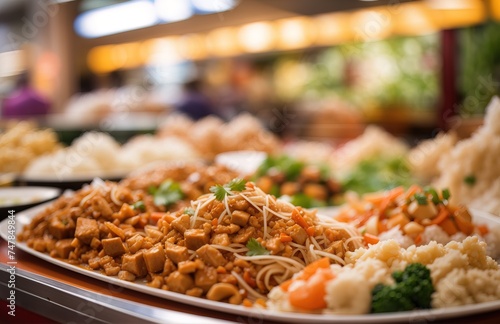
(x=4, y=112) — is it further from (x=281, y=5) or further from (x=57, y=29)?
(x=281, y=5)

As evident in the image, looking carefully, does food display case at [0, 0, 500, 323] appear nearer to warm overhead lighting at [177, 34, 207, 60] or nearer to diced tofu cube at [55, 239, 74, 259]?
diced tofu cube at [55, 239, 74, 259]

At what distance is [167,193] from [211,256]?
1.03 meters

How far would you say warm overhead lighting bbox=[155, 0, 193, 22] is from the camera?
997cm

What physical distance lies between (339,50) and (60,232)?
24.3 ft

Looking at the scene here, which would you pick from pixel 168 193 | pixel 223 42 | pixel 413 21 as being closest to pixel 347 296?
pixel 168 193

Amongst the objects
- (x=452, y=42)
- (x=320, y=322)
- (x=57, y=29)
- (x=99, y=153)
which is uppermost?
(x=57, y=29)

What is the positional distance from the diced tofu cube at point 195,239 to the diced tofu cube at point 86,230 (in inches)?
20.1

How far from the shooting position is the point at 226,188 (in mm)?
2096

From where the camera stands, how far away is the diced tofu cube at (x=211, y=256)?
186 centimetres

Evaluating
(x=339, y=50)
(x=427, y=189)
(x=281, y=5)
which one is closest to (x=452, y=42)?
(x=339, y=50)

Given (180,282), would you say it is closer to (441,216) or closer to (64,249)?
(64,249)

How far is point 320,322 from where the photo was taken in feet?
5.08

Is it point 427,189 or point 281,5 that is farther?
point 281,5

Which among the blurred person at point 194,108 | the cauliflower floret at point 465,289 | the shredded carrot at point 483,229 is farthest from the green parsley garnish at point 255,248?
the blurred person at point 194,108
